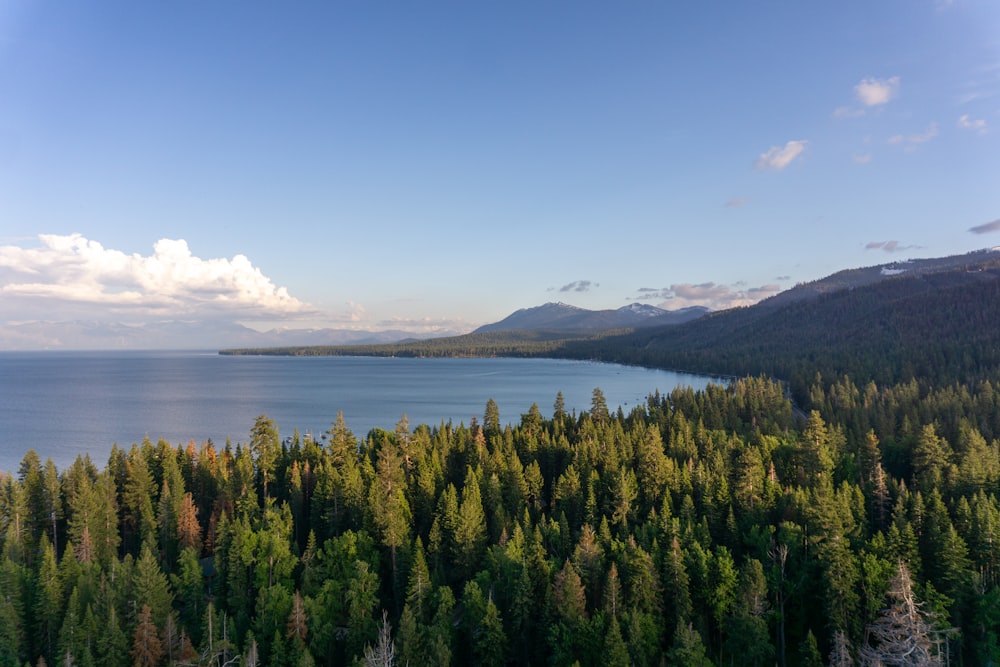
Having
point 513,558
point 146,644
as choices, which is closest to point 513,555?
point 513,558

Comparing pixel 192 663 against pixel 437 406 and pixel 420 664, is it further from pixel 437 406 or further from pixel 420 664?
pixel 437 406

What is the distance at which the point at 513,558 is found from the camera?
4088 cm

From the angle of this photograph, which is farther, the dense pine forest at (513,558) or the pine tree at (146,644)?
the dense pine forest at (513,558)

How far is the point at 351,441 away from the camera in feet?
232

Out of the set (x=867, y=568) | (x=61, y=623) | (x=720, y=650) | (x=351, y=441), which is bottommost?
(x=720, y=650)

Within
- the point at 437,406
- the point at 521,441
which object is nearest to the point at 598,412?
the point at 521,441

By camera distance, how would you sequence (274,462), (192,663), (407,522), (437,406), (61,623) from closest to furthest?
(192,663)
(61,623)
(407,522)
(274,462)
(437,406)

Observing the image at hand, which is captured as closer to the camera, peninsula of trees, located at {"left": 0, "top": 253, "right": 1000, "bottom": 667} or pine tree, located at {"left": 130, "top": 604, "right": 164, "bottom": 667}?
pine tree, located at {"left": 130, "top": 604, "right": 164, "bottom": 667}

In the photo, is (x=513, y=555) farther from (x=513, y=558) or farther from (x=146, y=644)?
(x=146, y=644)

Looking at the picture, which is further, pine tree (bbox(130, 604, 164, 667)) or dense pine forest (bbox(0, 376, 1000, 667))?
dense pine forest (bbox(0, 376, 1000, 667))

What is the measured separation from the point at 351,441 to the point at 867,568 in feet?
176

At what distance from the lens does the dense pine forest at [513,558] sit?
Answer: 36.4 m

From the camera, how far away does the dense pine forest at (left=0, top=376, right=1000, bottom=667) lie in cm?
3644

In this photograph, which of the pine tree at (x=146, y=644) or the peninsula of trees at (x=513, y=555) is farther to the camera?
the peninsula of trees at (x=513, y=555)
